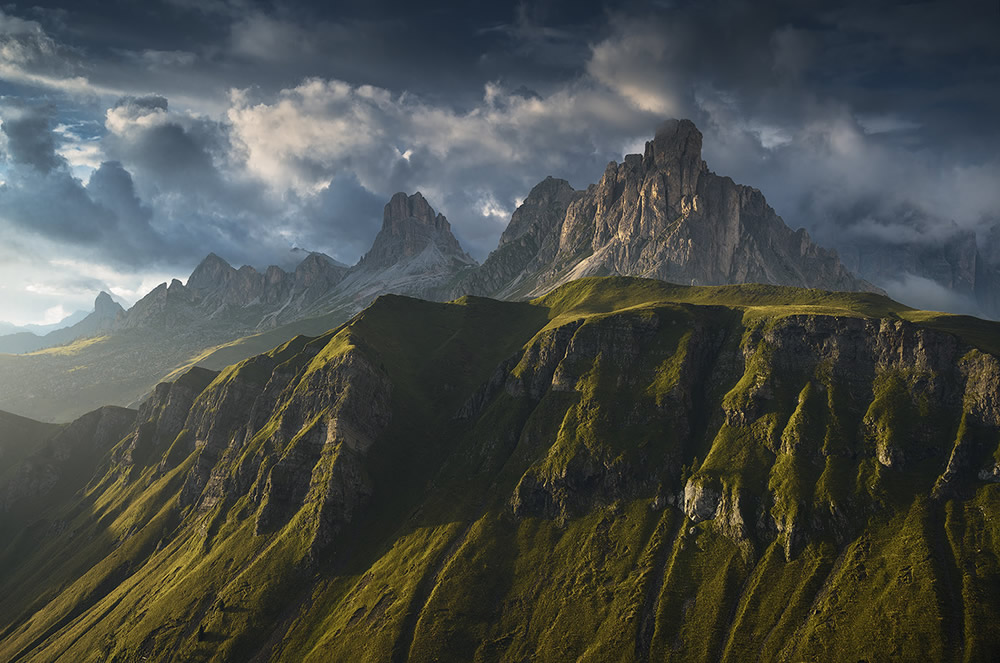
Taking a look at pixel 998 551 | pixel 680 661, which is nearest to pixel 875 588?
pixel 998 551

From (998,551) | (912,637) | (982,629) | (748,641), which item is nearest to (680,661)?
(748,641)

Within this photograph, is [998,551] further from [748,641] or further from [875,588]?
[748,641]

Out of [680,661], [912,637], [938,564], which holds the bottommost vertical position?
[680,661]

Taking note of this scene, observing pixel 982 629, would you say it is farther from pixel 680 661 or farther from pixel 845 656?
pixel 680 661

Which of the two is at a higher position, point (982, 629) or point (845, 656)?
point (982, 629)

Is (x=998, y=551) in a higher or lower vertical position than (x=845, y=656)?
higher

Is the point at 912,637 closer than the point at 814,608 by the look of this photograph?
Yes

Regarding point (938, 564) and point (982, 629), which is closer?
point (982, 629)

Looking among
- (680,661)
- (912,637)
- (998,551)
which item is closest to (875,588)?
(912,637)

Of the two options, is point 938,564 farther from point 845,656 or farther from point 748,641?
point 748,641
